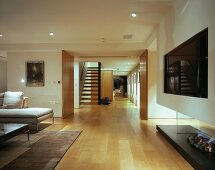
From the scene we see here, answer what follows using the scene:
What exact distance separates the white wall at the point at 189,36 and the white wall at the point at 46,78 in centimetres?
374

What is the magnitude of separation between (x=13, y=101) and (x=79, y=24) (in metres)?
2.73

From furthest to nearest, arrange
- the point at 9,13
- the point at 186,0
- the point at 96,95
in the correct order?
1. the point at 96,95
2. the point at 9,13
3. the point at 186,0

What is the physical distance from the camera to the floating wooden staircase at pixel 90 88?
1204 cm

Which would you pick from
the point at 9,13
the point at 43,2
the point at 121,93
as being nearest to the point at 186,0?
the point at 43,2

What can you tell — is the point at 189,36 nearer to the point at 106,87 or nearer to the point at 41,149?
the point at 41,149

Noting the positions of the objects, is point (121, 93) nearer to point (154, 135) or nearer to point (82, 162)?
point (154, 135)

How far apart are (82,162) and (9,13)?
334 centimetres

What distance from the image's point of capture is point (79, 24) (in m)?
4.96

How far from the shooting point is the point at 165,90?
4.27 metres

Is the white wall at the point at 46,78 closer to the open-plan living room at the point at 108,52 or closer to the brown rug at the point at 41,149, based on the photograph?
the open-plan living room at the point at 108,52

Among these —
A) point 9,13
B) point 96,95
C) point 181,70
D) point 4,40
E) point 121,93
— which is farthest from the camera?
point 121,93

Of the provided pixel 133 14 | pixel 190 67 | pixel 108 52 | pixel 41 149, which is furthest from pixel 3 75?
pixel 190 67

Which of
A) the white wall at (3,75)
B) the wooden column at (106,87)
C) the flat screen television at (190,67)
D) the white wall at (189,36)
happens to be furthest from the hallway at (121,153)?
the wooden column at (106,87)

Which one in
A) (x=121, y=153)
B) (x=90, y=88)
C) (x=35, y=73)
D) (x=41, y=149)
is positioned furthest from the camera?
(x=90, y=88)
